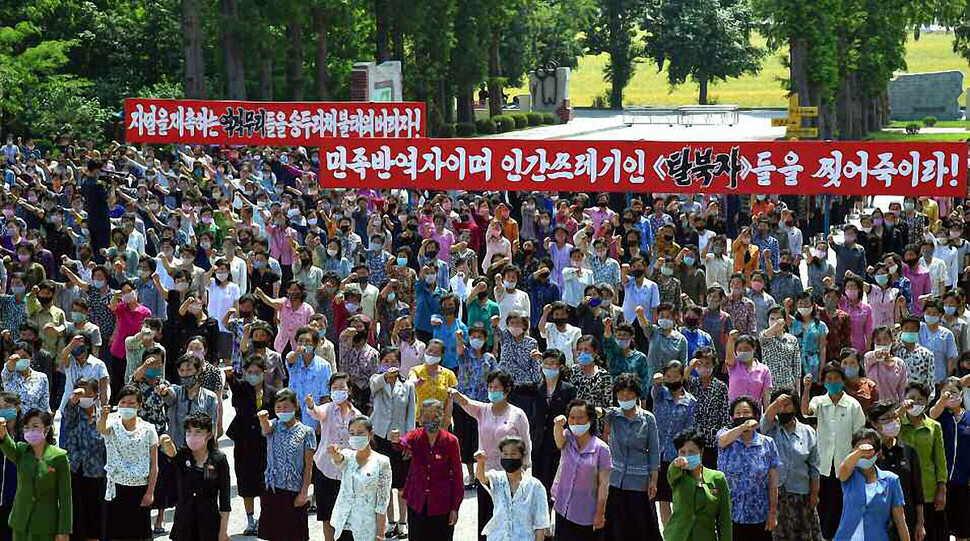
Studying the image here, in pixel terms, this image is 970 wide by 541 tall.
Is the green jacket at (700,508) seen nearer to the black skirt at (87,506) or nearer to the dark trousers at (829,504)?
the dark trousers at (829,504)

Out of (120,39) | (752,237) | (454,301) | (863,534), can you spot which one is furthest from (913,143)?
(120,39)

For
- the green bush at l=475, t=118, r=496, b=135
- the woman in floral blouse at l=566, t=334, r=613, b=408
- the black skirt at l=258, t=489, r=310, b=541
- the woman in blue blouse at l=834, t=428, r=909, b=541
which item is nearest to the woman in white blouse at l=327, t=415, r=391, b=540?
the black skirt at l=258, t=489, r=310, b=541

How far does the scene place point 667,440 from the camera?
1246cm

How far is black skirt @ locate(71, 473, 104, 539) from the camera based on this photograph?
12.0 m

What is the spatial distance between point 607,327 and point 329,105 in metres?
18.1

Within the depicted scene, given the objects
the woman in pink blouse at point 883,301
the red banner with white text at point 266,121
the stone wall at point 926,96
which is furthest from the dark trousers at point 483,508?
the stone wall at point 926,96

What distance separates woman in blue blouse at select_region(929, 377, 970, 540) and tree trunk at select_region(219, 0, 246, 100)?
3639cm

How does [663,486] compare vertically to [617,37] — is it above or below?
below

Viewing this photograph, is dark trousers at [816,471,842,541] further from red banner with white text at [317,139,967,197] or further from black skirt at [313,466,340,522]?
red banner with white text at [317,139,967,197]

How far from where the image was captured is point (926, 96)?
84812 millimetres

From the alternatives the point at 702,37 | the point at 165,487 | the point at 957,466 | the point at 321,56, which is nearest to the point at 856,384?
the point at 957,466

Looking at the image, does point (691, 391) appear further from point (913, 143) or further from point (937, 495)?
point (913, 143)

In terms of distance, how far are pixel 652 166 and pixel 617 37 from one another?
242 feet

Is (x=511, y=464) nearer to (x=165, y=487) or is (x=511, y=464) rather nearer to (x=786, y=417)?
(x=786, y=417)
